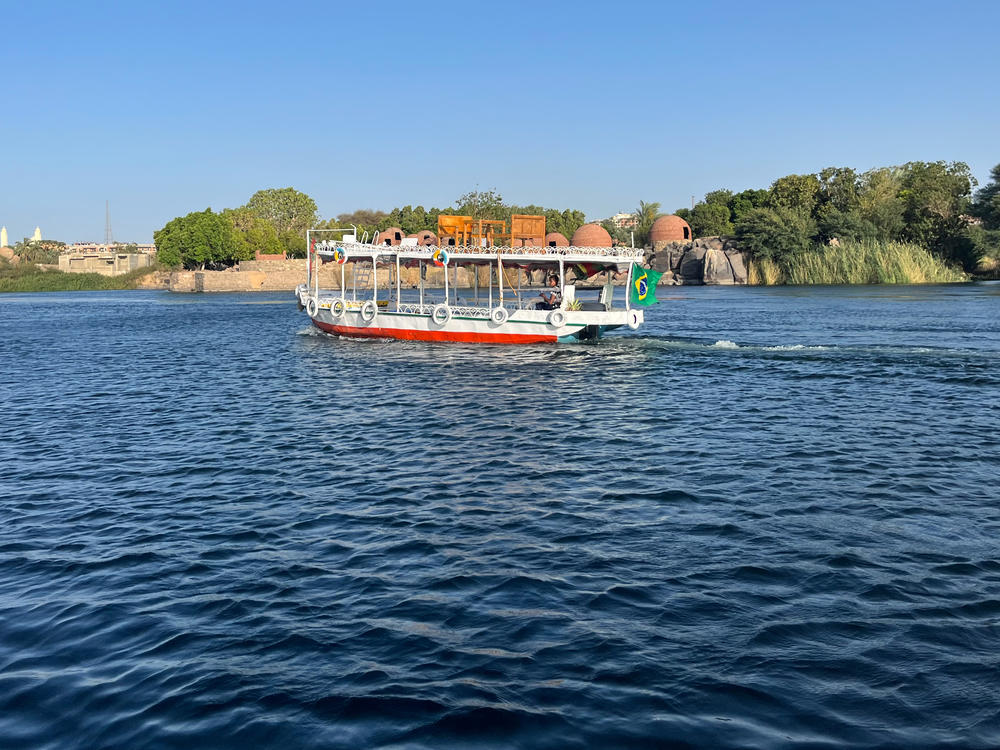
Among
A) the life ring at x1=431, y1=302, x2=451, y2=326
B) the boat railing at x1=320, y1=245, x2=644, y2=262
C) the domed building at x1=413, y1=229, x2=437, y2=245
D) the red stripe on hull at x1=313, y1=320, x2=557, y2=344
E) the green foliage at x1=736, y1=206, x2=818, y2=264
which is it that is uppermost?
the green foliage at x1=736, y1=206, x2=818, y2=264

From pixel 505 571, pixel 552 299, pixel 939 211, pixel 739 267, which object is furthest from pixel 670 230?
pixel 505 571

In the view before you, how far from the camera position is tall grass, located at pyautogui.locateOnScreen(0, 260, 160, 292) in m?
156

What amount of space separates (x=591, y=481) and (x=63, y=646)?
886 centimetres

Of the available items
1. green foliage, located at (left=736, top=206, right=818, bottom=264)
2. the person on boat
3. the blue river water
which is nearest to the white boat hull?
the person on boat

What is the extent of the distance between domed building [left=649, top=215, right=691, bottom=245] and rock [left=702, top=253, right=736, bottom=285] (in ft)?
62.4

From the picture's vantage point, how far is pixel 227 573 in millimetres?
10375

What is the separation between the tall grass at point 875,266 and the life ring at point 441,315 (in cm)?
6645

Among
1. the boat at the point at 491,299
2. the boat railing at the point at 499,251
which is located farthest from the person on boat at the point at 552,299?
the boat railing at the point at 499,251

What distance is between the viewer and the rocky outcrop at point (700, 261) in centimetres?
11456

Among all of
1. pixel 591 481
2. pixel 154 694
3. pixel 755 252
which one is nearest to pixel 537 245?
pixel 591 481

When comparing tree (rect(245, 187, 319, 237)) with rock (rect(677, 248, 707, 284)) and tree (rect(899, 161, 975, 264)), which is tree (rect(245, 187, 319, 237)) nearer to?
rock (rect(677, 248, 707, 284))

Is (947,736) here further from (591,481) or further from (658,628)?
(591,481)

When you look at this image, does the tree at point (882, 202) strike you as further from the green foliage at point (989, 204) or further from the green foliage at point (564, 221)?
the green foliage at point (564, 221)

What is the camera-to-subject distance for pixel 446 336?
39.7 m
